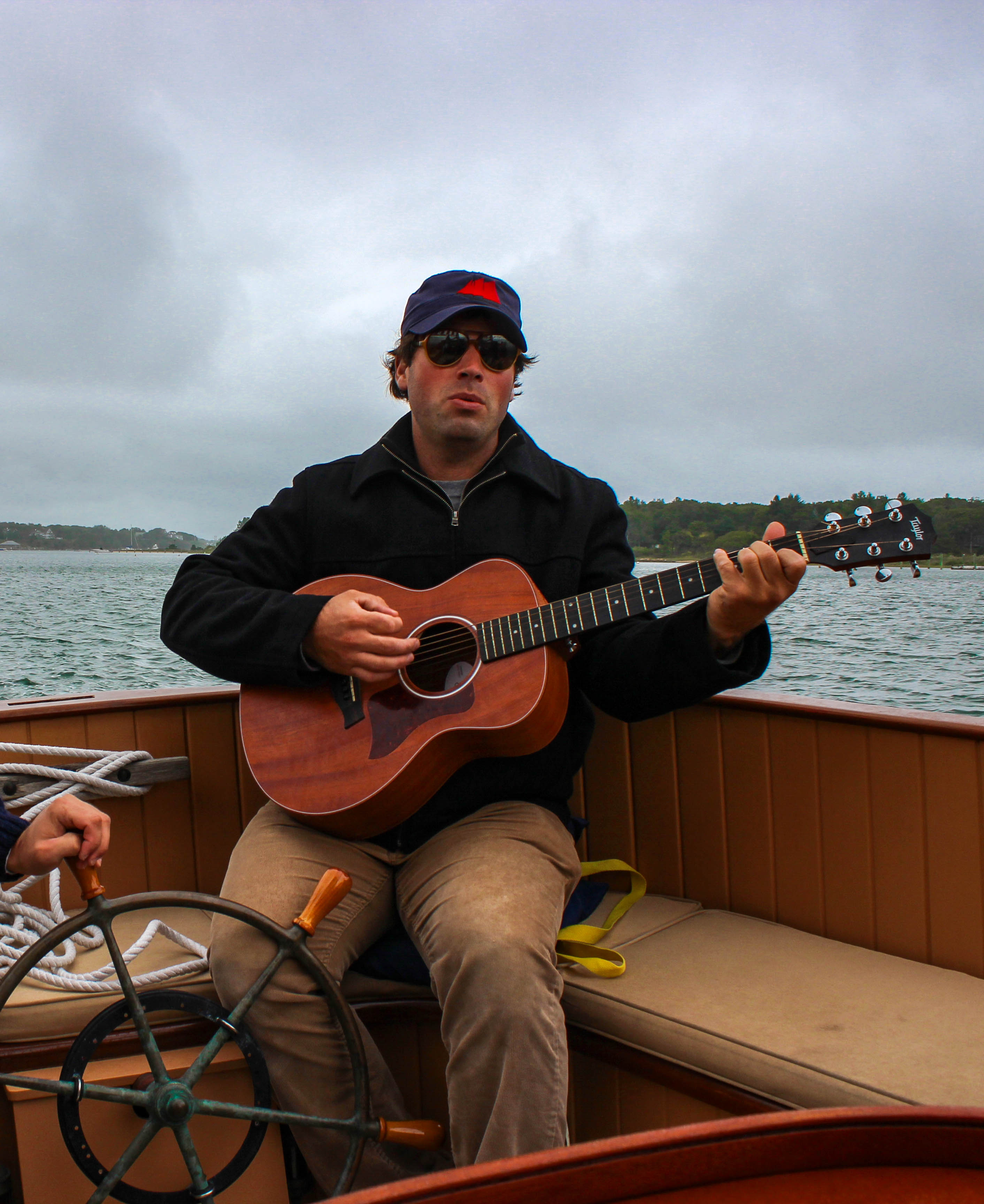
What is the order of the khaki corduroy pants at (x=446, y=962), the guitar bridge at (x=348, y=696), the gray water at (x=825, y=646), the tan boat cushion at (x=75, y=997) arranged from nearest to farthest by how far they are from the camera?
the khaki corduroy pants at (x=446, y=962) → the tan boat cushion at (x=75, y=997) → the guitar bridge at (x=348, y=696) → the gray water at (x=825, y=646)

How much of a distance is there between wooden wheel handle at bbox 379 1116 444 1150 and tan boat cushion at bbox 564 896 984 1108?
0.32m

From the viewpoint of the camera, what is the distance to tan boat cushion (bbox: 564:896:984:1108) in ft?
4.38

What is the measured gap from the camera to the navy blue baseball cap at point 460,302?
2070 mm

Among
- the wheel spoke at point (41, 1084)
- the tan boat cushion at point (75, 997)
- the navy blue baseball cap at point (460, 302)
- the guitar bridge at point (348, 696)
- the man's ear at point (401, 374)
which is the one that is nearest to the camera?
the wheel spoke at point (41, 1084)

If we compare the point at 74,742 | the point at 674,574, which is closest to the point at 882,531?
the point at 674,574

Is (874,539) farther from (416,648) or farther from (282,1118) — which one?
(282,1118)

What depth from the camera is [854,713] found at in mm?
1863

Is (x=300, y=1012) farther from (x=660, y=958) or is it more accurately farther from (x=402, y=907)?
(x=660, y=958)

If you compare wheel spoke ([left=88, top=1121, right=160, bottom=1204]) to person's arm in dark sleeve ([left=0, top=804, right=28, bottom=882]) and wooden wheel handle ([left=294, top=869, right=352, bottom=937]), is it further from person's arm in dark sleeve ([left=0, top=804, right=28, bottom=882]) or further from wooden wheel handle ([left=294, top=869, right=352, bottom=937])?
person's arm in dark sleeve ([left=0, top=804, right=28, bottom=882])

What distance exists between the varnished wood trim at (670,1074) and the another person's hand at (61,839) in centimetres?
96

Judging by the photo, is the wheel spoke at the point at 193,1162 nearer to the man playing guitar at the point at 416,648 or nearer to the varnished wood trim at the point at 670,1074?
the man playing guitar at the point at 416,648

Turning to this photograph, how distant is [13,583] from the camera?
153ft

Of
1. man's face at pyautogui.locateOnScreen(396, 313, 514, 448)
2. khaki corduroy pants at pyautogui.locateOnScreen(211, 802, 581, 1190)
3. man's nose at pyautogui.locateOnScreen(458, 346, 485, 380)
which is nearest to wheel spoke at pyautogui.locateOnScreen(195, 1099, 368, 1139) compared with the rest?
khaki corduroy pants at pyautogui.locateOnScreen(211, 802, 581, 1190)

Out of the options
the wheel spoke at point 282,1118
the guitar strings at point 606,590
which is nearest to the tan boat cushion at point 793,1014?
the wheel spoke at point 282,1118
